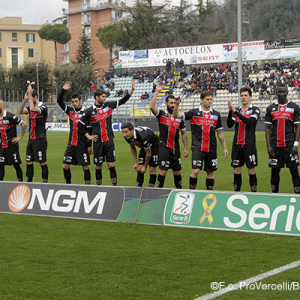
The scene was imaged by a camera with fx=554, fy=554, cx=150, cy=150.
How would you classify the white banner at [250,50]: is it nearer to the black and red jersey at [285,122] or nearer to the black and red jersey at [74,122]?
the black and red jersey at [74,122]

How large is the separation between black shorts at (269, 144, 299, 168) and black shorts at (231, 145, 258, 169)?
423mm

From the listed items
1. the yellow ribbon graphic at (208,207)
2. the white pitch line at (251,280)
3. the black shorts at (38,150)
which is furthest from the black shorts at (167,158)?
the white pitch line at (251,280)

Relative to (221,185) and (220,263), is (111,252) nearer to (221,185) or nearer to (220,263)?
(220,263)

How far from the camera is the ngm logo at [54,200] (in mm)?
8914

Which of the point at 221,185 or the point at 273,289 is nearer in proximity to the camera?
the point at 273,289

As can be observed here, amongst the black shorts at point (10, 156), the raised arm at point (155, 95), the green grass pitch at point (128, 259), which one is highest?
the raised arm at point (155, 95)

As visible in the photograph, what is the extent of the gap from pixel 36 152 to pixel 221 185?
4.36 m

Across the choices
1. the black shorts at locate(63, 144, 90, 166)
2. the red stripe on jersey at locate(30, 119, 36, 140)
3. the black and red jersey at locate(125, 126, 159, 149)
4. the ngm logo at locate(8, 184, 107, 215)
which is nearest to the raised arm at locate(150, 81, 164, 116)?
the black and red jersey at locate(125, 126, 159, 149)

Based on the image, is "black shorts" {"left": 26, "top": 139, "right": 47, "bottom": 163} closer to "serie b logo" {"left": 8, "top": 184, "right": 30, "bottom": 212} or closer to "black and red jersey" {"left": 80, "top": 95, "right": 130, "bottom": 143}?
"black and red jersey" {"left": 80, "top": 95, "right": 130, "bottom": 143}

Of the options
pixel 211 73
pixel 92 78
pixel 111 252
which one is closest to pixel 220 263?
pixel 111 252

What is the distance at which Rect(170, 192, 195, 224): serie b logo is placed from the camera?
8.12 m

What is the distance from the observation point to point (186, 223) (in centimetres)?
818

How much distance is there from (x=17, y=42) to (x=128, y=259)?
102 meters

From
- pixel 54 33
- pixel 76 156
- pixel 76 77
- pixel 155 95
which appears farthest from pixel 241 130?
pixel 54 33
